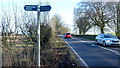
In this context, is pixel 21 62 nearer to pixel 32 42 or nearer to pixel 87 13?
pixel 32 42

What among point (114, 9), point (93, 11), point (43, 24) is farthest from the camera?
point (93, 11)

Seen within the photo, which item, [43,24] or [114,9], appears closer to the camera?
[43,24]

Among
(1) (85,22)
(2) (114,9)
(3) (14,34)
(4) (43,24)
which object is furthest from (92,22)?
(3) (14,34)

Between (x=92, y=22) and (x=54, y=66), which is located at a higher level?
(x=92, y=22)

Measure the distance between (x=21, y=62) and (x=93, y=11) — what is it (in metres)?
39.5

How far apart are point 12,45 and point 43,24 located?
10.3 ft

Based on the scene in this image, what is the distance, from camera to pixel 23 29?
8.20 metres

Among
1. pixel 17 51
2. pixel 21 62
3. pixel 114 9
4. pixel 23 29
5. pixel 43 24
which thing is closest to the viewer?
pixel 21 62

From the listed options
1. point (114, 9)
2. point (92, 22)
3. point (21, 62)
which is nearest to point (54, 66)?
point (21, 62)

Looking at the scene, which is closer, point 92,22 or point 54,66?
point 54,66

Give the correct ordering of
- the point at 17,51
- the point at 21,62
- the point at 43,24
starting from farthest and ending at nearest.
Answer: the point at 43,24, the point at 17,51, the point at 21,62

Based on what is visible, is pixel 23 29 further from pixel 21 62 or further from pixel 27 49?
pixel 21 62

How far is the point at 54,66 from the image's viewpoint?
6.79 meters

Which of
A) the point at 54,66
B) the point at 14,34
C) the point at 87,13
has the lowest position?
the point at 54,66
